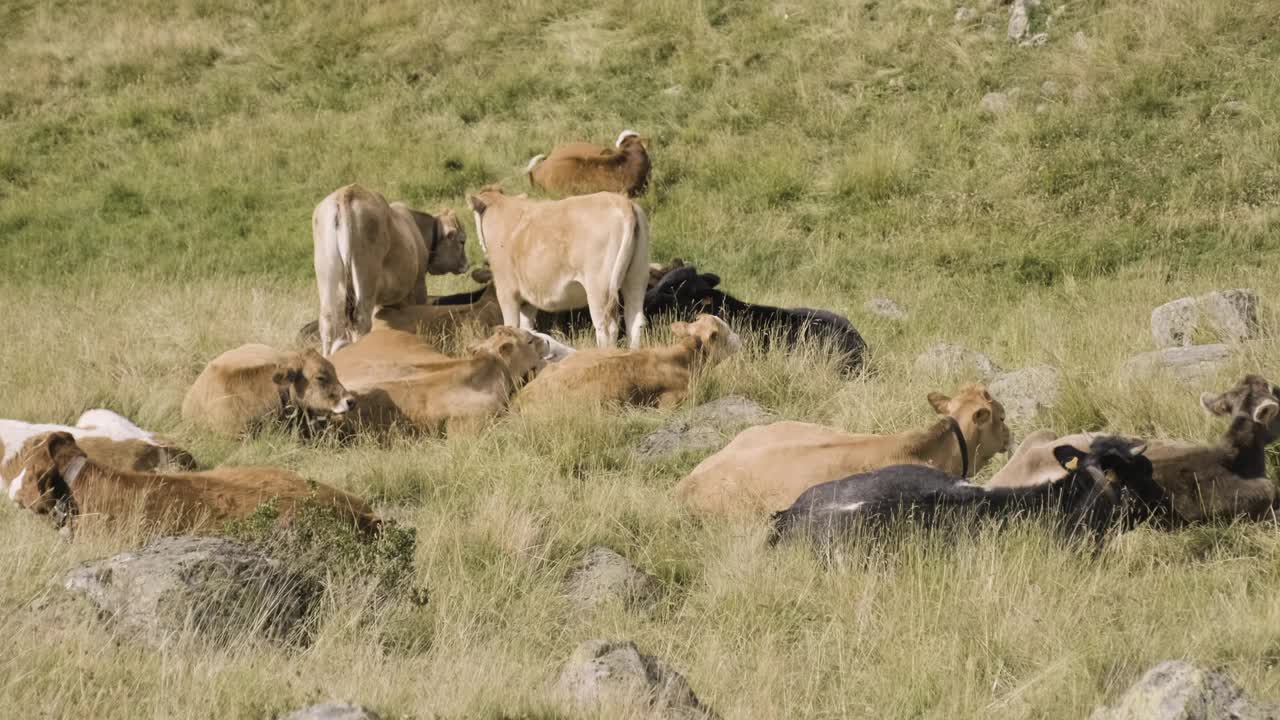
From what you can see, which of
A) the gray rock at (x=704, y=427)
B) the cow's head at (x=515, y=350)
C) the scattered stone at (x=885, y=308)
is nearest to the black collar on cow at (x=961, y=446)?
the gray rock at (x=704, y=427)

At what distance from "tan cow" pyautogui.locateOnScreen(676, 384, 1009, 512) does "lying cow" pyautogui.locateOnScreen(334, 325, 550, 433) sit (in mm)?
2233

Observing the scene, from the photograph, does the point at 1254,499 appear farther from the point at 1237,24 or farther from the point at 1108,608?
the point at 1237,24

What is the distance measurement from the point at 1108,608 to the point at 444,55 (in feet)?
55.4

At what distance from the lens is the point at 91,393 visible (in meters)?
11.0

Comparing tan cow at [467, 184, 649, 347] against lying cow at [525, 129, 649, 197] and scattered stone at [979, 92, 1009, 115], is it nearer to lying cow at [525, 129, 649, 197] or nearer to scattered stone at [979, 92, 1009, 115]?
lying cow at [525, 129, 649, 197]

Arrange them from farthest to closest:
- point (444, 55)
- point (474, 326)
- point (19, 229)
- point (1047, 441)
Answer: point (444, 55) < point (19, 229) < point (474, 326) < point (1047, 441)

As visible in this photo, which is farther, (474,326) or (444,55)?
(444,55)

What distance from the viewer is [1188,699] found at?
16.2ft

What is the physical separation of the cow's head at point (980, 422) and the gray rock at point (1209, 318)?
2.79 meters

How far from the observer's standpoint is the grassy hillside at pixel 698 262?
6055 mm

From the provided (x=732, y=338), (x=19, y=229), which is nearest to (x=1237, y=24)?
(x=732, y=338)

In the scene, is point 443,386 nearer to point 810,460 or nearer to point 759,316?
point 759,316

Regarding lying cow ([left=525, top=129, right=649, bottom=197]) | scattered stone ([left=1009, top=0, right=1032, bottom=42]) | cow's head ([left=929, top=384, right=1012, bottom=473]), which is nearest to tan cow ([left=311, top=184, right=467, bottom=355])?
lying cow ([left=525, top=129, right=649, bottom=197])

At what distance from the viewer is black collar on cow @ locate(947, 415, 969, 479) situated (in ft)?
26.7
